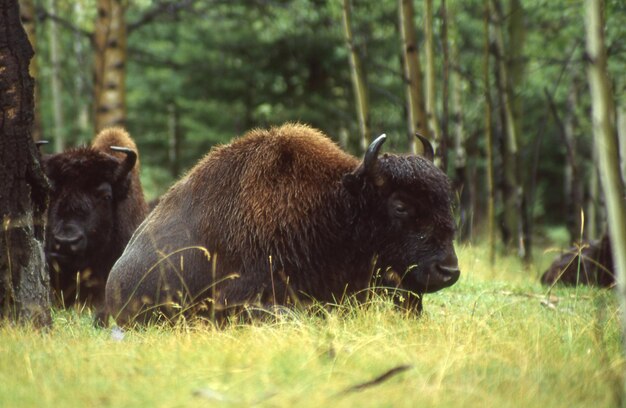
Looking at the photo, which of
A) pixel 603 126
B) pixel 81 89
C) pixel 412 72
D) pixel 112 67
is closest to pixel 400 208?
pixel 603 126

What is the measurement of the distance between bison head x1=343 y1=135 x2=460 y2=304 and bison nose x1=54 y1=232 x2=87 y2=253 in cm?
328

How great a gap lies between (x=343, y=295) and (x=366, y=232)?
0.56 metres

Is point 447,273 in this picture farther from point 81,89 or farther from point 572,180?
point 81,89

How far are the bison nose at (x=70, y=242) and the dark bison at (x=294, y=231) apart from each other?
1.85 meters

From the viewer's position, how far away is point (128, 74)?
27531 millimetres

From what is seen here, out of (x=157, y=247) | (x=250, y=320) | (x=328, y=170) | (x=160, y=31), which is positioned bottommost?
(x=250, y=320)

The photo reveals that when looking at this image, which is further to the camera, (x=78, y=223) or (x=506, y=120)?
(x=506, y=120)

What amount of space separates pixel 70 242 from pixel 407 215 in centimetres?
365

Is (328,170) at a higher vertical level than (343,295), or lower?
higher

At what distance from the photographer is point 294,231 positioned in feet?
19.6

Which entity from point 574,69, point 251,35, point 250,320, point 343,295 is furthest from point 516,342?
point 574,69

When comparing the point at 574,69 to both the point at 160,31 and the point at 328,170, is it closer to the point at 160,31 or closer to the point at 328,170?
the point at 160,31

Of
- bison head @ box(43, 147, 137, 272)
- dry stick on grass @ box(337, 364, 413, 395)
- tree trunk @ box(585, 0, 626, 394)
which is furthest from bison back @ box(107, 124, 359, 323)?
tree trunk @ box(585, 0, 626, 394)

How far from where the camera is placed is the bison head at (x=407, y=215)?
6117 mm
